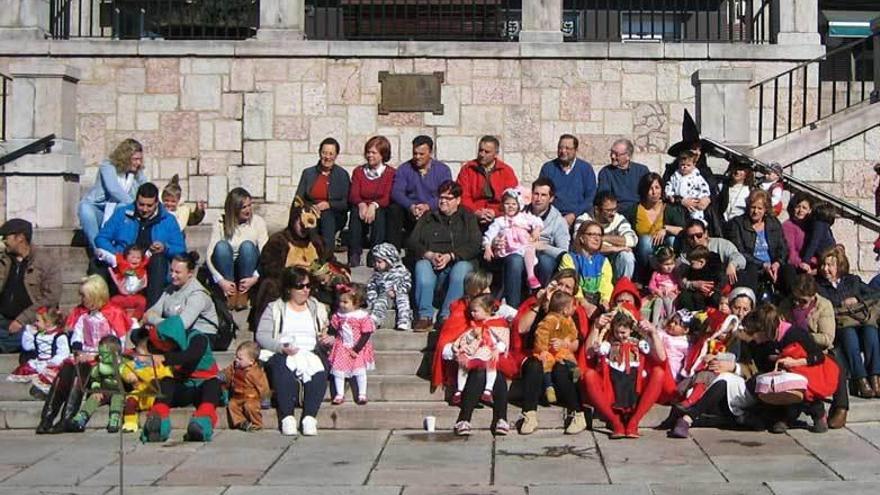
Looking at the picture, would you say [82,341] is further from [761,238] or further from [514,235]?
[761,238]

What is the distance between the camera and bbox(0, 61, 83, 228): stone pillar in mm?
15500

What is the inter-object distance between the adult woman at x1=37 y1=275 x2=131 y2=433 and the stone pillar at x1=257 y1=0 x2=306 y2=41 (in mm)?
5717

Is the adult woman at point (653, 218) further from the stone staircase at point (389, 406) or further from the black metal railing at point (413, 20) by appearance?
the black metal railing at point (413, 20)

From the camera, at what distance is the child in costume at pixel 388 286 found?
12734 mm

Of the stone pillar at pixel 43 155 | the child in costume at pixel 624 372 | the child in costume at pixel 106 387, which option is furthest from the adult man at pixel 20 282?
the child in costume at pixel 624 372

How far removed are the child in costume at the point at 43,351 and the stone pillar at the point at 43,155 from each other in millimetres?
3514

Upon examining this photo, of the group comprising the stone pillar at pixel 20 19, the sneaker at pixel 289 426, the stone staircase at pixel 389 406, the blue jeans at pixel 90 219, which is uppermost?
the stone pillar at pixel 20 19

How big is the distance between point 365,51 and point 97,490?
8.73 m

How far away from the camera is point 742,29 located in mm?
18359

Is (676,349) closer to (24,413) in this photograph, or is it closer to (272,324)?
(272,324)

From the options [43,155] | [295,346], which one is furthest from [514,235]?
[43,155]

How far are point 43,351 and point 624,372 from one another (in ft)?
16.2

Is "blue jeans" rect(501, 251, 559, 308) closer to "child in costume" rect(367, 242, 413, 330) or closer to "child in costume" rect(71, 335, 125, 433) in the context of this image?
"child in costume" rect(367, 242, 413, 330)

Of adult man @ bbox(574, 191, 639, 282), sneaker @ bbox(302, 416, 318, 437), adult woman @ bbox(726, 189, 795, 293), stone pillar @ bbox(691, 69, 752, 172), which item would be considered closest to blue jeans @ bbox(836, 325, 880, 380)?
adult woman @ bbox(726, 189, 795, 293)
